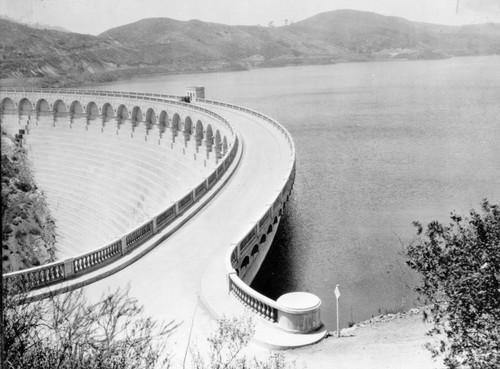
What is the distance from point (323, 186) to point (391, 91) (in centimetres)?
7862

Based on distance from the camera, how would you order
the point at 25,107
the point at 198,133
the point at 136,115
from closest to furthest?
the point at 198,133 → the point at 136,115 → the point at 25,107

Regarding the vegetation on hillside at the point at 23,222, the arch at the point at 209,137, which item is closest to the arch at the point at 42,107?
the vegetation on hillside at the point at 23,222

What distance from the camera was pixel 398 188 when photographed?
53875 millimetres

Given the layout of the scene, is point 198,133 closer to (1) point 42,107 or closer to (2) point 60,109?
(2) point 60,109

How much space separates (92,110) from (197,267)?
7022cm

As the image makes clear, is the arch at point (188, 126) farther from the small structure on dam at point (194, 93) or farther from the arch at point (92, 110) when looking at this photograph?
the arch at point (92, 110)

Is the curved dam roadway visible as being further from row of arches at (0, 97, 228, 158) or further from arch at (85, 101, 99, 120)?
arch at (85, 101, 99, 120)

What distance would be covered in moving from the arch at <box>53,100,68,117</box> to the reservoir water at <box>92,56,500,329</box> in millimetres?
35837

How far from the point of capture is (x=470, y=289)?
44.1 feet

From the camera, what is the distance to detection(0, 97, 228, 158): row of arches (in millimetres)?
65562

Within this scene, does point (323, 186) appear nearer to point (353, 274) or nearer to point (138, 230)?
point (353, 274)

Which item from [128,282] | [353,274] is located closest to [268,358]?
[128,282]

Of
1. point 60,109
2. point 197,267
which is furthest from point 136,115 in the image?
point 197,267

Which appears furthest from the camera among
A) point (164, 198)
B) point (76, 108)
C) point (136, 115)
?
point (76, 108)
